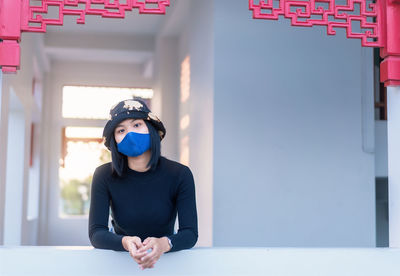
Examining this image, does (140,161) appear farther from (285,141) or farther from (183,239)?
(285,141)

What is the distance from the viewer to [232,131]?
4.68 m

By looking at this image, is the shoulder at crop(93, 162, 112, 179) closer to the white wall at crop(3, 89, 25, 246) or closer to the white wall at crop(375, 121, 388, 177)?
the white wall at crop(375, 121, 388, 177)

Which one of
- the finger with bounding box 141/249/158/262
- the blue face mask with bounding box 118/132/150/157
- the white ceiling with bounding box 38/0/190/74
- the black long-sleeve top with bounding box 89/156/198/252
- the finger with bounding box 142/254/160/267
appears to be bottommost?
the finger with bounding box 142/254/160/267

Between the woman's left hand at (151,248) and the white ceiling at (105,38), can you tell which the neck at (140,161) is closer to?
the woman's left hand at (151,248)

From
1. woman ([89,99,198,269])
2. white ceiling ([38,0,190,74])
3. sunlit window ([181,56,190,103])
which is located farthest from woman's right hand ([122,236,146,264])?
white ceiling ([38,0,190,74])

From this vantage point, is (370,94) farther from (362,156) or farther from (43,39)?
(43,39)

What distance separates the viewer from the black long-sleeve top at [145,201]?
235cm

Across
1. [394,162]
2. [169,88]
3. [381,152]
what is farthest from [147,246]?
[169,88]

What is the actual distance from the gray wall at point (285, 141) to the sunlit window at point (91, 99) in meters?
5.20

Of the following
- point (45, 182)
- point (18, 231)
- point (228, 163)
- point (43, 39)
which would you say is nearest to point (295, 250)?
point (228, 163)

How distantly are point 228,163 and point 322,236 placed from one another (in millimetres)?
947

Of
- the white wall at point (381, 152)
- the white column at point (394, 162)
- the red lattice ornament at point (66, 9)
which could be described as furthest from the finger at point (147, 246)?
the white wall at point (381, 152)

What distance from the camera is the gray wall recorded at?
4617 millimetres

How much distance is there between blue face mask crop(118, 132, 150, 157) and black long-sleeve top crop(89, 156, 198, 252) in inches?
3.7
